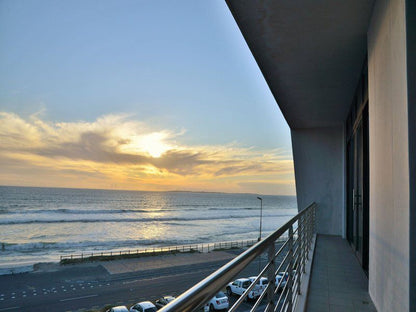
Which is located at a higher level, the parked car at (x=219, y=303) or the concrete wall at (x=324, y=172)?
the concrete wall at (x=324, y=172)

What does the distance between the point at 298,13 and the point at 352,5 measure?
451mm

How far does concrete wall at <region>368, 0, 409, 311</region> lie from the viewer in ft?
5.79

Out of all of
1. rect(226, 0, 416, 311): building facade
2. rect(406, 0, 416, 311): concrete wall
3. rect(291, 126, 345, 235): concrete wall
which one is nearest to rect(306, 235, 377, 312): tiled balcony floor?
rect(226, 0, 416, 311): building facade

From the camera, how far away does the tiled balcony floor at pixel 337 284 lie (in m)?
2.86

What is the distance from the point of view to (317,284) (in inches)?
137

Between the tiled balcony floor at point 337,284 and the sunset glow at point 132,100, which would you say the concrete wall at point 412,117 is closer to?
the tiled balcony floor at point 337,284

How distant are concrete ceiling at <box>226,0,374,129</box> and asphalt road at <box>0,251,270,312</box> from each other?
8.08m

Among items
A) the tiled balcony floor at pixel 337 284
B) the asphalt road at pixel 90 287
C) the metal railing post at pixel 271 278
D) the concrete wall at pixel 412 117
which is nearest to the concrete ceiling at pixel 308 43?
the concrete wall at pixel 412 117

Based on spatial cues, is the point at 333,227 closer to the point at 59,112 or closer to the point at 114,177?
the point at 59,112

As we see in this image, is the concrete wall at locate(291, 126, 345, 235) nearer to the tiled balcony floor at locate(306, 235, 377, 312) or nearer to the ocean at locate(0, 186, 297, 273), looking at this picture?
the tiled balcony floor at locate(306, 235, 377, 312)

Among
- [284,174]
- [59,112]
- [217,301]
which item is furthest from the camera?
[284,174]

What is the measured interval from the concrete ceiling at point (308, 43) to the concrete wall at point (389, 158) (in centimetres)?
37

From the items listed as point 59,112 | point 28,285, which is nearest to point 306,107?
point 28,285

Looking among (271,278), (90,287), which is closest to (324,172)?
(271,278)
